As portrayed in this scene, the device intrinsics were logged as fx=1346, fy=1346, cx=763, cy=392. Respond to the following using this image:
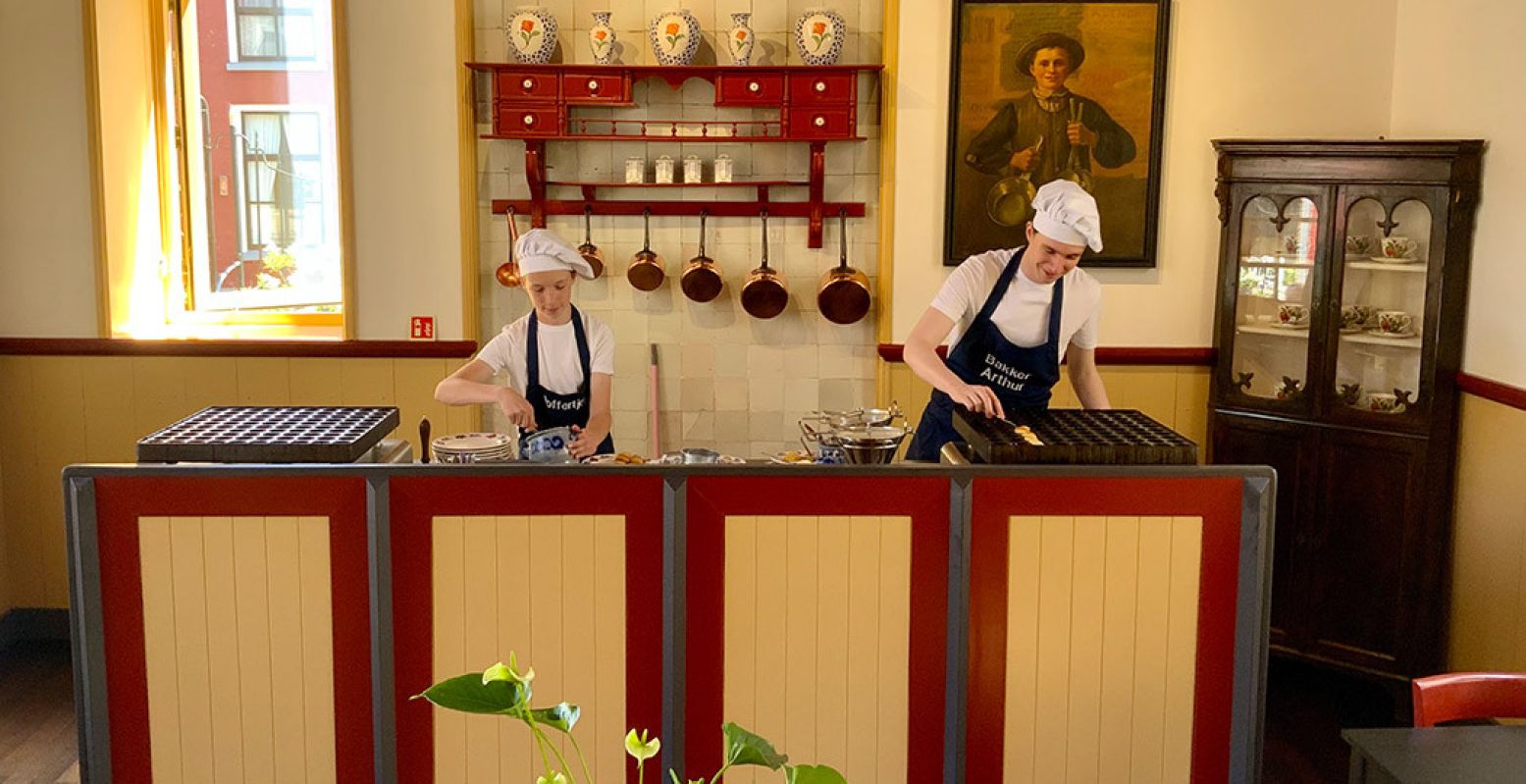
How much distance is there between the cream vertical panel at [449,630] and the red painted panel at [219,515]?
0.49ft

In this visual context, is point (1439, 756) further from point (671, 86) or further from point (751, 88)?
point (671, 86)

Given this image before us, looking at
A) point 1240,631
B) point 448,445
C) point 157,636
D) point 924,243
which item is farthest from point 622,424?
point 1240,631

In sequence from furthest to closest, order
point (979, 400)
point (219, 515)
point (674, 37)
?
point (674, 37)
point (979, 400)
point (219, 515)

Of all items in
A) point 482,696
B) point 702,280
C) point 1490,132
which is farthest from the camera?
point 702,280


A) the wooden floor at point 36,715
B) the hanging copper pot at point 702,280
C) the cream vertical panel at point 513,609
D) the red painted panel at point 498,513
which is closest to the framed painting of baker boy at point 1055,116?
→ the hanging copper pot at point 702,280

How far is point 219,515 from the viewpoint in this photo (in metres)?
2.92

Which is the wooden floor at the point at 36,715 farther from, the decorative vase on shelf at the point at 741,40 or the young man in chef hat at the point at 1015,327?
the decorative vase on shelf at the point at 741,40

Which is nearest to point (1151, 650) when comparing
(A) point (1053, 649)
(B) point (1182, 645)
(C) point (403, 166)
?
(B) point (1182, 645)

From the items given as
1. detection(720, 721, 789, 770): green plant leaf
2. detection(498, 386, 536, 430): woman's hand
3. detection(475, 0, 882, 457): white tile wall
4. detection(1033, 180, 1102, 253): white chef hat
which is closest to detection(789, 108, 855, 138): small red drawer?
detection(475, 0, 882, 457): white tile wall

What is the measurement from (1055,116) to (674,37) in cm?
141

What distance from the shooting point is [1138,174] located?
4957mm

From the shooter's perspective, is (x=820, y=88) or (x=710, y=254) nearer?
(x=820, y=88)

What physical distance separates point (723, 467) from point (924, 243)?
7.61 ft

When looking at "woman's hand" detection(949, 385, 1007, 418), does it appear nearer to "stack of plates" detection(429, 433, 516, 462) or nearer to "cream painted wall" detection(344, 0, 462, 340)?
"stack of plates" detection(429, 433, 516, 462)
